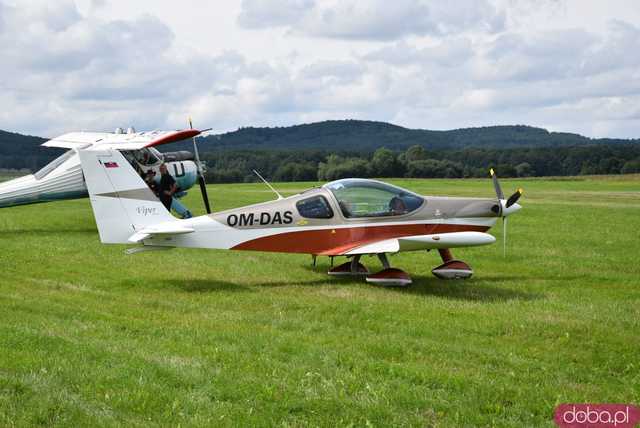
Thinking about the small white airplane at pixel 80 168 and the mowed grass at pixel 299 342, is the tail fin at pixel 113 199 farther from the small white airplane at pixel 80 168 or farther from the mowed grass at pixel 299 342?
the small white airplane at pixel 80 168

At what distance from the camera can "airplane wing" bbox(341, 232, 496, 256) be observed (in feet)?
38.2

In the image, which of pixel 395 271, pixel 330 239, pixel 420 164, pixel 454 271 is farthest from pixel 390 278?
pixel 420 164

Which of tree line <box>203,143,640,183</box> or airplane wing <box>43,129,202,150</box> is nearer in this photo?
airplane wing <box>43,129,202,150</box>

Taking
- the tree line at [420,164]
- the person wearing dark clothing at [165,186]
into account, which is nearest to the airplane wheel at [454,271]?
the person wearing dark clothing at [165,186]

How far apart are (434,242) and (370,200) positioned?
1324 millimetres

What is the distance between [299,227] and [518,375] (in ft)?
18.6

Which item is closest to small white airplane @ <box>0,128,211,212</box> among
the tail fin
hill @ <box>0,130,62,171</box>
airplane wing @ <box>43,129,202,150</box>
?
airplane wing @ <box>43,129,202,150</box>

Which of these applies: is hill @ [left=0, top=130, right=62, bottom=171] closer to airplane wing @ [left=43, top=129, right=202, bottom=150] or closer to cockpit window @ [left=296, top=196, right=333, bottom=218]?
airplane wing @ [left=43, top=129, right=202, bottom=150]

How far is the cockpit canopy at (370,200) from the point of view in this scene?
12250mm

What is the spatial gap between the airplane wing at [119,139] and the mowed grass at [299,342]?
3.87m

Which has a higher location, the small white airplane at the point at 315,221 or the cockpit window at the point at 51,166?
the cockpit window at the point at 51,166

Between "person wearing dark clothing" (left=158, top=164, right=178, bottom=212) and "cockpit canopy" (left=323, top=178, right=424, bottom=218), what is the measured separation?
33.2ft

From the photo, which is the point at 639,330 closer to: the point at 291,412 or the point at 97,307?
the point at 291,412

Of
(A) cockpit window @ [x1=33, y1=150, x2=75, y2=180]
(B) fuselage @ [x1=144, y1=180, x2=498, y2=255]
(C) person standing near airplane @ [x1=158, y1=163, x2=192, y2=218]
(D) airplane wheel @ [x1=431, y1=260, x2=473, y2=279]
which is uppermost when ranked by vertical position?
(A) cockpit window @ [x1=33, y1=150, x2=75, y2=180]
